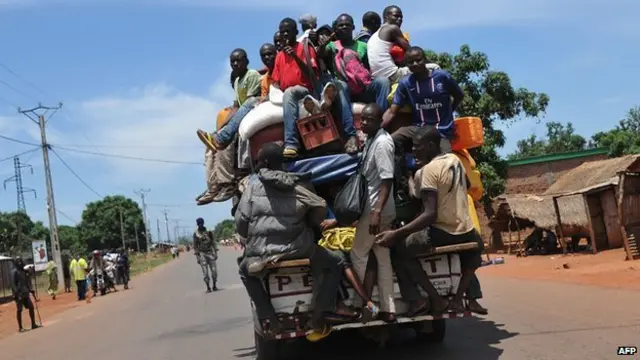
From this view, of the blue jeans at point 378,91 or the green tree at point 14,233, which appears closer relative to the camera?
the blue jeans at point 378,91

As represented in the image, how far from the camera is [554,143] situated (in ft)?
184

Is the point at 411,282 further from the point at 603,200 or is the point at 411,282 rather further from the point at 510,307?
the point at 603,200

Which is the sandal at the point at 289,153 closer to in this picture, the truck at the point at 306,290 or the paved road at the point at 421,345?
the truck at the point at 306,290

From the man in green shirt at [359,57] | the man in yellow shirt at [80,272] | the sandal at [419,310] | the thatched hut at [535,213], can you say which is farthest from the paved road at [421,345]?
the man in yellow shirt at [80,272]

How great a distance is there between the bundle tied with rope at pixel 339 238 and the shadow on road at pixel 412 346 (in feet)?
4.83

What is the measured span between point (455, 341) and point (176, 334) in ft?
16.8

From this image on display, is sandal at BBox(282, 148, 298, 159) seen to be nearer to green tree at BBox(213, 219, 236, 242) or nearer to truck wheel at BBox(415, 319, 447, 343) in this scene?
truck wheel at BBox(415, 319, 447, 343)

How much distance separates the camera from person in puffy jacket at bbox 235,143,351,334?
18.2 feet

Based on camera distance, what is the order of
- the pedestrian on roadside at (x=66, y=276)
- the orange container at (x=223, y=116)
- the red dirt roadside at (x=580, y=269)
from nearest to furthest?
the orange container at (x=223, y=116) → the red dirt roadside at (x=580, y=269) → the pedestrian on roadside at (x=66, y=276)

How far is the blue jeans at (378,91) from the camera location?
272 inches

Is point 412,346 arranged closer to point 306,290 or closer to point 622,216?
point 306,290

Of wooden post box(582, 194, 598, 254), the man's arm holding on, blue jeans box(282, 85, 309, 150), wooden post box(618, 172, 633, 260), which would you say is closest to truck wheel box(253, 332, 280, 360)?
the man's arm holding on

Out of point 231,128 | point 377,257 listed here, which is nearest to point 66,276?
point 231,128

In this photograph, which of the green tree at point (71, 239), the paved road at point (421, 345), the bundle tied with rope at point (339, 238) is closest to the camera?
the bundle tied with rope at point (339, 238)
